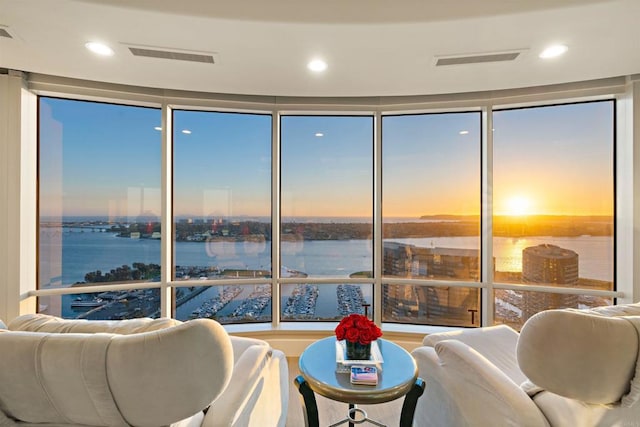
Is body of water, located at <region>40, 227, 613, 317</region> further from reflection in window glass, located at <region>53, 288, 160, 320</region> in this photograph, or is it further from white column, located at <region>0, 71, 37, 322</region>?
white column, located at <region>0, 71, 37, 322</region>

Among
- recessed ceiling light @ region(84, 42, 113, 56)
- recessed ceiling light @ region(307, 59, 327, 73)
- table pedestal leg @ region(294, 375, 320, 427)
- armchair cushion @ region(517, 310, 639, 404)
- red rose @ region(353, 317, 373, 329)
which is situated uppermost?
recessed ceiling light @ region(307, 59, 327, 73)

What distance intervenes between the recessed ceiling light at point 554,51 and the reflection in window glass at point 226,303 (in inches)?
133

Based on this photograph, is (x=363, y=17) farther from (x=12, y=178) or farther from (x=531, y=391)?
(x=12, y=178)

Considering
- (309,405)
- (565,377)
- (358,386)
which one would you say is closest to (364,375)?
(358,386)

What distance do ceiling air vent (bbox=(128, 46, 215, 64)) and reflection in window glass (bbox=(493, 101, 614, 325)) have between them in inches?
121

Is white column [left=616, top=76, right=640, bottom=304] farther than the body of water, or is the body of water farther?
the body of water

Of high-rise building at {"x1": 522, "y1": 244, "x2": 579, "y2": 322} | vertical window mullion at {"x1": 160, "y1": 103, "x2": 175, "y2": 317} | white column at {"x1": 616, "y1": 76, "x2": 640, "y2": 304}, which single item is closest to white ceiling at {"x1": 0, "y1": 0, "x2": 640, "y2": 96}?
white column at {"x1": 616, "y1": 76, "x2": 640, "y2": 304}

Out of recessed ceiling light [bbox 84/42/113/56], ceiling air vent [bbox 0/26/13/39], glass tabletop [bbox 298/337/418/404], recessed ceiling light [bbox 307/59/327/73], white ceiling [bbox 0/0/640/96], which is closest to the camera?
glass tabletop [bbox 298/337/418/404]

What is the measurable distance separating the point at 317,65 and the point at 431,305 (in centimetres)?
287

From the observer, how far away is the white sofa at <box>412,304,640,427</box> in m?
1.25

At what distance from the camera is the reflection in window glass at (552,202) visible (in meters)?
3.31

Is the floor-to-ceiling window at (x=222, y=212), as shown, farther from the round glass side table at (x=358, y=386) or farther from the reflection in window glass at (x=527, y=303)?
the reflection in window glass at (x=527, y=303)

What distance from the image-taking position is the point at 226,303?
3766 millimetres

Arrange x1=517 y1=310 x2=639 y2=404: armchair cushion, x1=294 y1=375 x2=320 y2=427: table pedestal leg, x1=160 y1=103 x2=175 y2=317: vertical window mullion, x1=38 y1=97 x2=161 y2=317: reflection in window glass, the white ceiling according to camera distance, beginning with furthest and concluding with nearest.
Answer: x1=160 y1=103 x2=175 y2=317: vertical window mullion, x1=38 y1=97 x2=161 y2=317: reflection in window glass, the white ceiling, x1=294 y1=375 x2=320 y2=427: table pedestal leg, x1=517 y1=310 x2=639 y2=404: armchair cushion
